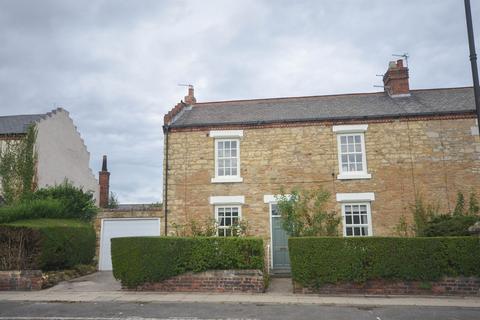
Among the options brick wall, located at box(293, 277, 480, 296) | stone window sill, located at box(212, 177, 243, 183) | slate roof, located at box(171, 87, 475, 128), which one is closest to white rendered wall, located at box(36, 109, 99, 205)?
slate roof, located at box(171, 87, 475, 128)

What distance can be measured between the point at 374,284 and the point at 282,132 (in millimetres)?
7887

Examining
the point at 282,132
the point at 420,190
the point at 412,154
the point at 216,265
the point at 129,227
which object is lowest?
the point at 216,265

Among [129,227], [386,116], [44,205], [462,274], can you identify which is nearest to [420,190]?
[386,116]

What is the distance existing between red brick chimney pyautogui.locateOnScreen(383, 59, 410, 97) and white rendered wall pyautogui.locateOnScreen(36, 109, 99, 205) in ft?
55.7

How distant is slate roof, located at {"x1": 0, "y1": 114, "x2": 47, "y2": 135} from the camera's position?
20.6m

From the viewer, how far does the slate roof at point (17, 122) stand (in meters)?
20.6

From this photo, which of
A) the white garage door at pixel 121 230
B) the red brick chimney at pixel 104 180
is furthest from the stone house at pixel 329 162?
the red brick chimney at pixel 104 180

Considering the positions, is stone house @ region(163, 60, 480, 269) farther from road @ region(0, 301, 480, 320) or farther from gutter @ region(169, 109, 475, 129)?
road @ region(0, 301, 480, 320)

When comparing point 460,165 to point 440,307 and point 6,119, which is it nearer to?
point 440,307

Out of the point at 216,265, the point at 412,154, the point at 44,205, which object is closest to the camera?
the point at 216,265

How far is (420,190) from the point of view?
653 inches

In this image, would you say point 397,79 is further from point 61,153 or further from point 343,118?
point 61,153

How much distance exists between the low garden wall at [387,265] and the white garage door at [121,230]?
25.7 feet

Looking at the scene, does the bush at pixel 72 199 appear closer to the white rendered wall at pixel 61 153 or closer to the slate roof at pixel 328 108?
the white rendered wall at pixel 61 153
